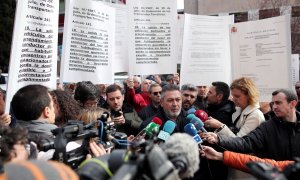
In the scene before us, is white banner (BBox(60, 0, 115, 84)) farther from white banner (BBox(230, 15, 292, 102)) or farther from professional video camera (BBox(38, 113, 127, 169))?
professional video camera (BBox(38, 113, 127, 169))

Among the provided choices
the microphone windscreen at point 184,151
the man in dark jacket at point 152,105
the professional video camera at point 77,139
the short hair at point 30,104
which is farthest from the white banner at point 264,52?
the microphone windscreen at point 184,151

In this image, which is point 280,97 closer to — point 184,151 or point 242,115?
point 242,115

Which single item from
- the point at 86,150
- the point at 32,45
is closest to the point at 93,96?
the point at 32,45

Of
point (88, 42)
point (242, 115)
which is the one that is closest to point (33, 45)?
point (88, 42)

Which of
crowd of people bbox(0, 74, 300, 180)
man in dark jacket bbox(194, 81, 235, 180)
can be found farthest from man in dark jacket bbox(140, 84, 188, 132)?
man in dark jacket bbox(194, 81, 235, 180)

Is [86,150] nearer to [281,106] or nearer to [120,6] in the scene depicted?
[281,106]

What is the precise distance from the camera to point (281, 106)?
3.94m

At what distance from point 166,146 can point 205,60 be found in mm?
4541

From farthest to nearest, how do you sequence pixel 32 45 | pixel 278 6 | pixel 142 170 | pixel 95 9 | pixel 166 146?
pixel 278 6, pixel 95 9, pixel 32 45, pixel 166 146, pixel 142 170

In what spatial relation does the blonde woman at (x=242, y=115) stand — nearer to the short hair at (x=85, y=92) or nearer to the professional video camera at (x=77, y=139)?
the short hair at (x=85, y=92)

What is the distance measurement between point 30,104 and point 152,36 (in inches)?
123

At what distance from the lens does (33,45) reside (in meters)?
3.93

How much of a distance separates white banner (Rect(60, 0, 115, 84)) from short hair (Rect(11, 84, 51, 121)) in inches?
72.8

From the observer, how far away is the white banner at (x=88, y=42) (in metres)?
4.79
